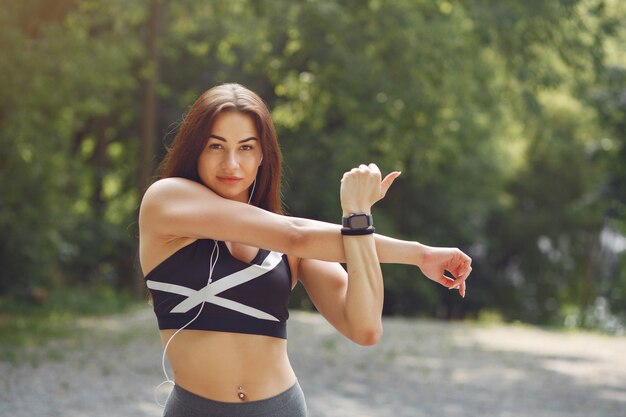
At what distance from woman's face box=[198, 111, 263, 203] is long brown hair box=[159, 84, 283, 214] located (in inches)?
0.6

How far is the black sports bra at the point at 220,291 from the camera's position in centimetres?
245

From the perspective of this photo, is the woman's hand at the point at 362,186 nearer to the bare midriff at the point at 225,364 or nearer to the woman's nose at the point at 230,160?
the woman's nose at the point at 230,160

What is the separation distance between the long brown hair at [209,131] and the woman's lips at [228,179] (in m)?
0.07

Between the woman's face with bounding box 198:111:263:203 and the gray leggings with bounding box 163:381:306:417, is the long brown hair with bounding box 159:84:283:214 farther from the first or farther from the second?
the gray leggings with bounding box 163:381:306:417

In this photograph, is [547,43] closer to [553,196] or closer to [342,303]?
[342,303]

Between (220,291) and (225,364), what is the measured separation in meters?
0.20

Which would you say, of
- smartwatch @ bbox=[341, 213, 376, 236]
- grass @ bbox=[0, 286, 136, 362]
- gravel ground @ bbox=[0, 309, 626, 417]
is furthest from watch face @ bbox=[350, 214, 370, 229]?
grass @ bbox=[0, 286, 136, 362]

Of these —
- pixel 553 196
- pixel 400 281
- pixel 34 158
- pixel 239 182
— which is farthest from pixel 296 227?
pixel 553 196

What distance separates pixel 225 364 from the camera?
2.48m

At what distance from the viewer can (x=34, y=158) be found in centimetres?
1334

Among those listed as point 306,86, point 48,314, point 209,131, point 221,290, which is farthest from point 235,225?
point 48,314

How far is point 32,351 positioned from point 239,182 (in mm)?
9071

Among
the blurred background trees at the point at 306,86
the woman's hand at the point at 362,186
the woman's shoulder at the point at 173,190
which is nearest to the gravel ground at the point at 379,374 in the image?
the blurred background trees at the point at 306,86

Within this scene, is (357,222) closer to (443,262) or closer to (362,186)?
(362,186)
